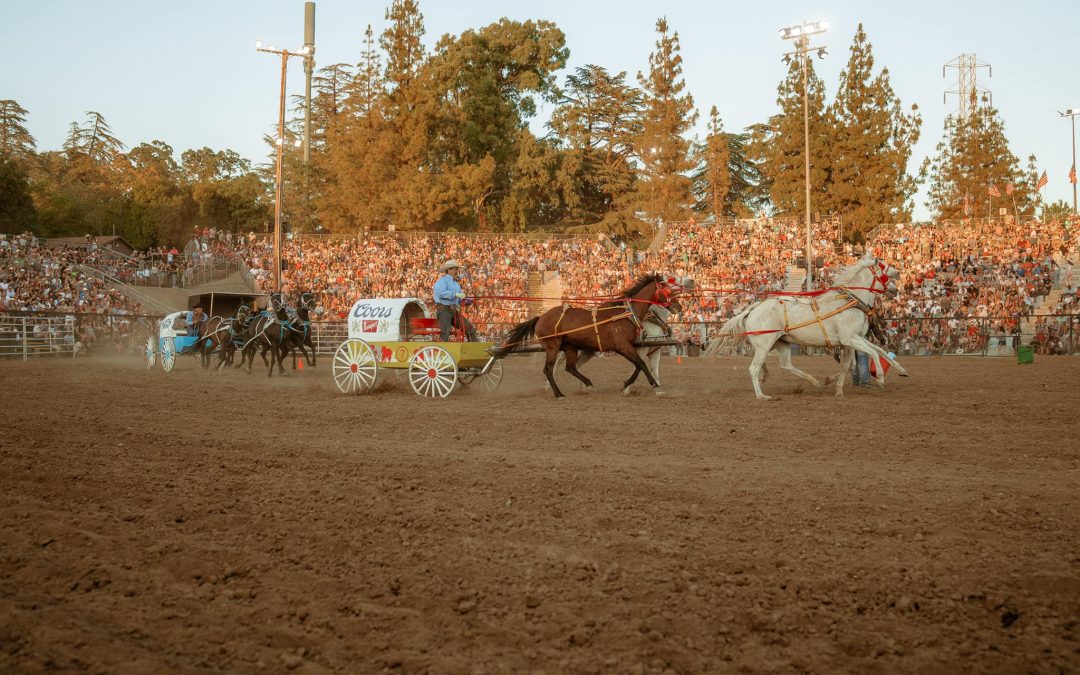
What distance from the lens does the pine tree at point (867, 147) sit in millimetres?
37688

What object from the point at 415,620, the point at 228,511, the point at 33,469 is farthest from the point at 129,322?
the point at 415,620

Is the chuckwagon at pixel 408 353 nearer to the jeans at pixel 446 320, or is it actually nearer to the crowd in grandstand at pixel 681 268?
the jeans at pixel 446 320

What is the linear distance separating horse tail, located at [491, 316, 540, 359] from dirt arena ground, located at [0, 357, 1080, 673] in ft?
11.0

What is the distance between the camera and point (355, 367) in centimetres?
1305

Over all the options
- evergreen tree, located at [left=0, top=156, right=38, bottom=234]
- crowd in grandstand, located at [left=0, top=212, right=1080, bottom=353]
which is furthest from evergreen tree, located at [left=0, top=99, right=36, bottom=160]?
crowd in grandstand, located at [left=0, top=212, right=1080, bottom=353]

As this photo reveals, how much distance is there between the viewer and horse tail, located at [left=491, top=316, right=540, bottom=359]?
1249 cm

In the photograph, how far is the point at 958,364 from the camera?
19.8m

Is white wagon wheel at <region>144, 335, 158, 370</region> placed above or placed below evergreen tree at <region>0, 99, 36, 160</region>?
below

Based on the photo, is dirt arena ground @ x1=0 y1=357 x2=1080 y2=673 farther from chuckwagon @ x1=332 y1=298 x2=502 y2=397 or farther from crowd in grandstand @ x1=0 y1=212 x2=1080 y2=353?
crowd in grandstand @ x1=0 y1=212 x2=1080 y2=353

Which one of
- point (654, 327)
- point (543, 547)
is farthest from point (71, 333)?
point (543, 547)

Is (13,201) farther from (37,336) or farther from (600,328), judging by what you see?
(600,328)

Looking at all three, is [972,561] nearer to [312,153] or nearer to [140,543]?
[140,543]

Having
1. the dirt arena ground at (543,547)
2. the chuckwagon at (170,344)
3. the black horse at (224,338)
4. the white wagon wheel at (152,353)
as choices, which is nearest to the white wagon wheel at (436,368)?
the dirt arena ground at (543,547)

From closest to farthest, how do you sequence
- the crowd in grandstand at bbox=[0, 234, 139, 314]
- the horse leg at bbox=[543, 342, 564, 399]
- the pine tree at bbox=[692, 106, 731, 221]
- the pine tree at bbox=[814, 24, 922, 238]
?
the horse leg at bbox=[543, 342, 564, 399] → the crowd in grandstand at bbox=[0, 234, 139, 314] → the pine tree at bbox=[814, 24, 922, 238] → the pine tree at bbox=[692, 106, 731, 221]
